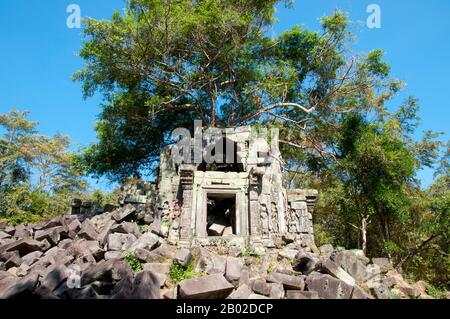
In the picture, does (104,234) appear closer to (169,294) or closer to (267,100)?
(169,294)

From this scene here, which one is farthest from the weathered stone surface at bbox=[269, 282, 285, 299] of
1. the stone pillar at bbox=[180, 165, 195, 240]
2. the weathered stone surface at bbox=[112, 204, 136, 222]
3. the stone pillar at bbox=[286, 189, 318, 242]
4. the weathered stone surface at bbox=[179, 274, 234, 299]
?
the weathered stone surface at bbox=[112, 204, 136, 222]

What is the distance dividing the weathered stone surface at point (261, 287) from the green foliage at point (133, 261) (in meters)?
2.24

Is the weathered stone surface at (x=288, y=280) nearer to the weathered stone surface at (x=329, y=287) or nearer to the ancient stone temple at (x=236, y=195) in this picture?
the weathered stone surface at (x=329, y=287)

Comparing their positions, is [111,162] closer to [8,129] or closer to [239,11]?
[239,11]

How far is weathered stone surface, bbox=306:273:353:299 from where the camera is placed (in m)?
5.06

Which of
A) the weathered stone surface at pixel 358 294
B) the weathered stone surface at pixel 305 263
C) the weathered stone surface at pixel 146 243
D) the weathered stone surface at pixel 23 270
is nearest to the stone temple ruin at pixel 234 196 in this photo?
the weathered stone surface at pixel 146 243

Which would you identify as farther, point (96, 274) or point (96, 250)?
point (96, 250)

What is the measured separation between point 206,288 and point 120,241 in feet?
10.3

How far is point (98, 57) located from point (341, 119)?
29.9 ft

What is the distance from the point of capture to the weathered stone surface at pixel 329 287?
506 cm

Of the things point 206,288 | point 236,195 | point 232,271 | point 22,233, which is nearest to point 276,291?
point 232,271

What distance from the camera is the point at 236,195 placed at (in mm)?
9789

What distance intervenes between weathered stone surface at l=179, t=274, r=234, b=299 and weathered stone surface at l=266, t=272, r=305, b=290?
0.87m
